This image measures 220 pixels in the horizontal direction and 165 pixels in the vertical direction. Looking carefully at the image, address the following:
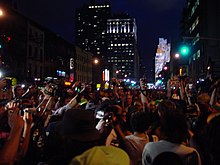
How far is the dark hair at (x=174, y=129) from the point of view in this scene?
3.70 meters

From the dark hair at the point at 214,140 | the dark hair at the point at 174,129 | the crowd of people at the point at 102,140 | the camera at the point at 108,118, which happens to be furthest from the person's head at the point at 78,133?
the dark hair at the point at 214,140

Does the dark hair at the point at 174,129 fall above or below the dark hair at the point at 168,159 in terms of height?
above

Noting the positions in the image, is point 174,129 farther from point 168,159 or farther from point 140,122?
point 168,159

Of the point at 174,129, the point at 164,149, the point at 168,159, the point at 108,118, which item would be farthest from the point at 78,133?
the point at 108,118

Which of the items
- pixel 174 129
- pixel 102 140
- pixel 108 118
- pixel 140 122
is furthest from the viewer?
pixel 140 122

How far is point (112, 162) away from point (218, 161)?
2006 millimetres

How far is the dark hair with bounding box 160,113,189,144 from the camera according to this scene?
370 centimetres

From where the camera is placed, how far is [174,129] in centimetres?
371

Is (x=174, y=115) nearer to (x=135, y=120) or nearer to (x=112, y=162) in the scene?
(x=135, y=120)

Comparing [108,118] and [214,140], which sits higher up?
[108,118]

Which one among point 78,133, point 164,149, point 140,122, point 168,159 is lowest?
point 164,149

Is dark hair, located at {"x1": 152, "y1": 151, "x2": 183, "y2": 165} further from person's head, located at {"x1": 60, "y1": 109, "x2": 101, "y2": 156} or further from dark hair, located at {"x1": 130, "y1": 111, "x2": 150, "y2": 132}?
dark hair, located at {"x1": 130, "y1": 111, "x2": 150, "y2": 132}

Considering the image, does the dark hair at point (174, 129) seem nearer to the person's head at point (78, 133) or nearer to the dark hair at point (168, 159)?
the dark hair at point (168, 159)

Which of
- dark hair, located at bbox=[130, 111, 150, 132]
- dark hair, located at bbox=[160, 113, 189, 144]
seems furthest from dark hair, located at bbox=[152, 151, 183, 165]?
dark hair, located at bbox=[130, 111, 150, 132]
